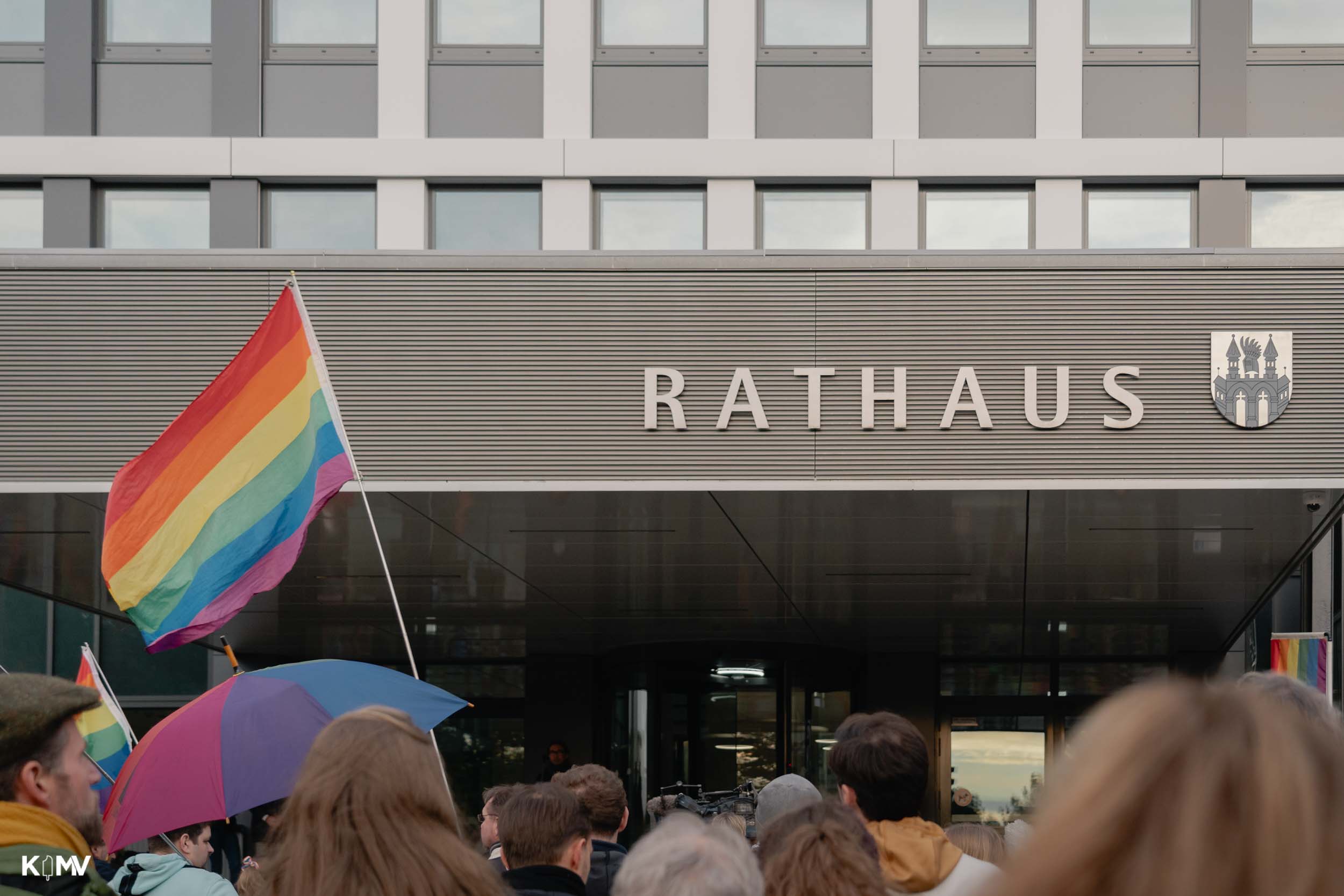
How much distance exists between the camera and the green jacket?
2.71m

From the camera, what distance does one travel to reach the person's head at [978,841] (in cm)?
594

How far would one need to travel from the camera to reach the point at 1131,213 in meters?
14.5

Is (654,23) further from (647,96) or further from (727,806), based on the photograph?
(727,806)

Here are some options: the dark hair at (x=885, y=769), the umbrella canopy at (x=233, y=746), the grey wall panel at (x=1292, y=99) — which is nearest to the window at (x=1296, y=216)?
the grey wall panel at (x=1292, y=99)

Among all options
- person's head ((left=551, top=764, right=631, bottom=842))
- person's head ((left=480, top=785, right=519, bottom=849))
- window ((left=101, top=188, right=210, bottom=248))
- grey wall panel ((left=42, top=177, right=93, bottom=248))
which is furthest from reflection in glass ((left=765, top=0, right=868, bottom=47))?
person's head ((left=551, top=764, right=631, bottom=842))

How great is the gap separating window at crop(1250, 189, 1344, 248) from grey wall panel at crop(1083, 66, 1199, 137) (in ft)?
3.85

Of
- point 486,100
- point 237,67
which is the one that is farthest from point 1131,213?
point 237,67

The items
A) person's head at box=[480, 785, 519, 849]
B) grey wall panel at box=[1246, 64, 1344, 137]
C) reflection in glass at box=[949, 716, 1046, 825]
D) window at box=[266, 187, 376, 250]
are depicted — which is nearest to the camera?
person's head at box=[480, 785, 519, 849]

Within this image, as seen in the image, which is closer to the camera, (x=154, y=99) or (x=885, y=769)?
(x=885, y=769)

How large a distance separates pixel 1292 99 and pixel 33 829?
1438 centimetres

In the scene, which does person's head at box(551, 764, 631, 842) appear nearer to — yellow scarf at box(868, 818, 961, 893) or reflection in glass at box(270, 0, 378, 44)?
yellow scarf at box(868, 818, 961, 893)

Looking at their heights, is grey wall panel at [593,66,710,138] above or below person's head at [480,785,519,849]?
above

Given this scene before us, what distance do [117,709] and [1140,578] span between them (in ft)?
34.6

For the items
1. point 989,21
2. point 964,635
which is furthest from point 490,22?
point 964,635
